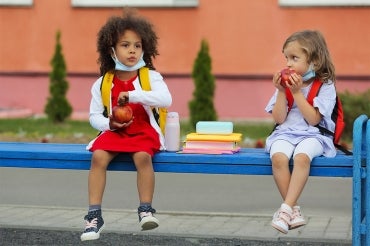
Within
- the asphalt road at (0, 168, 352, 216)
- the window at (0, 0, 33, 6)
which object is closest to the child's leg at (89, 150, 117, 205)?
the asphalt road at (0, 168, 352, 216)

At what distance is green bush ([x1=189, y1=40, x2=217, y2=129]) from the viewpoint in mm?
15789

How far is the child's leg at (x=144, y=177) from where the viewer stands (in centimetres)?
593

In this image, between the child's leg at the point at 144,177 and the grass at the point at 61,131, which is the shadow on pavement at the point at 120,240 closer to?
the child's leg at the point at 144,177

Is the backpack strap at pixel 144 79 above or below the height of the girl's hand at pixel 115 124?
above

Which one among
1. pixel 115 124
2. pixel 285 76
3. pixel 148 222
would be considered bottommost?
pixel 148 222

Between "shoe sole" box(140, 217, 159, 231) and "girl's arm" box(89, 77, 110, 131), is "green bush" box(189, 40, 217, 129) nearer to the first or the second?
"girl's arm" box(89, 77, 110, 131)

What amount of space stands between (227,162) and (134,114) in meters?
0.69

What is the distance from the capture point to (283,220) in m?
5.50

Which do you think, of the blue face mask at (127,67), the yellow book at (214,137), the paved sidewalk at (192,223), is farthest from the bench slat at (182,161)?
the paved sidewalk at (192,223)

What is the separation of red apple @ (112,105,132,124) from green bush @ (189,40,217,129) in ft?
32.0

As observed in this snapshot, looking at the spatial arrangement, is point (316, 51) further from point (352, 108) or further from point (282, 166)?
point (352, 108)

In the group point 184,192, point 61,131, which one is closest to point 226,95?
point 61,131

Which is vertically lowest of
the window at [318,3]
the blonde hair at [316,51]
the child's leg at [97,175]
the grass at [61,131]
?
the grass at [61,131]

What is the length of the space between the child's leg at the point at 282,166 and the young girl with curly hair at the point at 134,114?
0.78 metres
